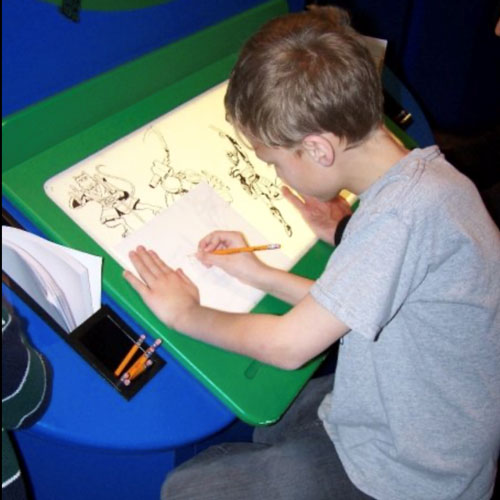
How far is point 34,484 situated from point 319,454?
46 cm

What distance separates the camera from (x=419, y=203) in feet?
2.25

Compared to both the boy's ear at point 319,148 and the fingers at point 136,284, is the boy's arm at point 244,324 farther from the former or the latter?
the boy's ear at point 319,148

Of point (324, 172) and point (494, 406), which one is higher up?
point (324, 172)

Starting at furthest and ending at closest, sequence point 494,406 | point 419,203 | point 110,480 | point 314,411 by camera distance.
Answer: point 314,411 → point 110,480 → point 494,406 → point 419,203

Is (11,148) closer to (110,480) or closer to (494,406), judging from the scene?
(110,480)

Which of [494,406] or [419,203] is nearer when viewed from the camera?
[419,203]

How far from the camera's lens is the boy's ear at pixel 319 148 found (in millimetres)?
774

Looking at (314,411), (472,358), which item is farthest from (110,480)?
(472,358)

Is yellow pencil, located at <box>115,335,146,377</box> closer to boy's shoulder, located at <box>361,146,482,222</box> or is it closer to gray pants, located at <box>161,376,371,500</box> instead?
gray pants, located at <box>161,376,371,500</box>

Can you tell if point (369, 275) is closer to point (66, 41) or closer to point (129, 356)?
point (129, 356)

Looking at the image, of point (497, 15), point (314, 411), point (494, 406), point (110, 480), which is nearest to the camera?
point (494, 406)

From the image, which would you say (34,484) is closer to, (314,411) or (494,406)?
Result: (314,411)

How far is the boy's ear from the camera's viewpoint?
774 mm

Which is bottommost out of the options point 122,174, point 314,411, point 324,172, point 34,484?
point 314,411
